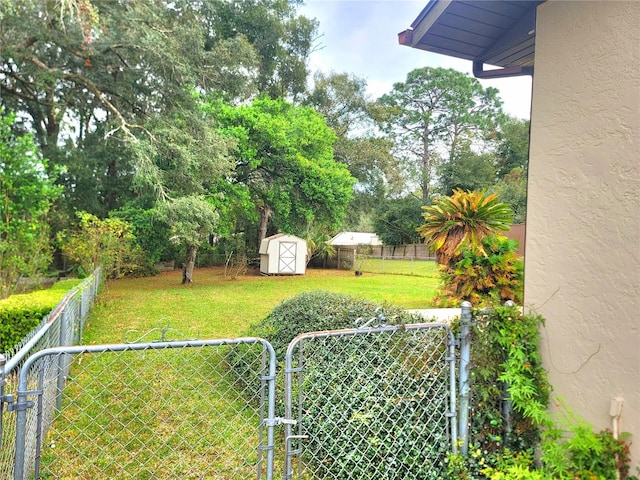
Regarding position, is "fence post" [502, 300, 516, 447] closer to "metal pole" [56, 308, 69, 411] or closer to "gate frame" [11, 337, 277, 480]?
"gate frame" [11, 337, 277, 480]

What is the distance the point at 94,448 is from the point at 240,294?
331 inches

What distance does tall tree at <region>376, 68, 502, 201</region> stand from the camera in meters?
28.0

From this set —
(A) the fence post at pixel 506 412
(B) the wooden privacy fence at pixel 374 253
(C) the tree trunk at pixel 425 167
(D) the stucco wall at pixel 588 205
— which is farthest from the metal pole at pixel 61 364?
(C) the tree trunk at pixel 425 167

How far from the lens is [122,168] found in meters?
16.3

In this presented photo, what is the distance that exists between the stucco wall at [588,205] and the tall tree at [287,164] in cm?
1253

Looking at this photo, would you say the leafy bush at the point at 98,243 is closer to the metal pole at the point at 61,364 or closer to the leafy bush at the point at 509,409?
the metal pole at the point at 61,364

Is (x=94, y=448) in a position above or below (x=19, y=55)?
below

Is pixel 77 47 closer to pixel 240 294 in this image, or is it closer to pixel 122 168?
pixel 122 168

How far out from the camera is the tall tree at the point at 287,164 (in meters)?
14.5

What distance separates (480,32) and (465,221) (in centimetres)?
417

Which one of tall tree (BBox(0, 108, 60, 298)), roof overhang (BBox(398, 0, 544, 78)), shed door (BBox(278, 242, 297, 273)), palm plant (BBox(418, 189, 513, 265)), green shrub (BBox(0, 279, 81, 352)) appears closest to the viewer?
roof overhang (BBox(398, 0, 544, 78))

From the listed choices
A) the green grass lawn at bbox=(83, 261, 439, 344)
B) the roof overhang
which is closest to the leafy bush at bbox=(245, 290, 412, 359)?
the green grass lawn at bbox=(83, 261, 439, 344)

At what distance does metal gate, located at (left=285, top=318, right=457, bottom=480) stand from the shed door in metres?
14.3

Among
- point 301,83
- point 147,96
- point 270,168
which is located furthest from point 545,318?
point 301,83
